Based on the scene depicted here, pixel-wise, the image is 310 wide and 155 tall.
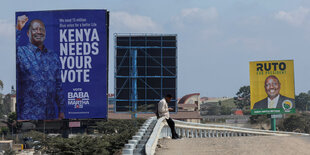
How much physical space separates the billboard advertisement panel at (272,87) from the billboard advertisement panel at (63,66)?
2787 cm

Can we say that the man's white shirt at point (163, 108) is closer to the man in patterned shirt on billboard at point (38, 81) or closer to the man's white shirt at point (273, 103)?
the man in patterned shirt on billboard at point (38, 81)

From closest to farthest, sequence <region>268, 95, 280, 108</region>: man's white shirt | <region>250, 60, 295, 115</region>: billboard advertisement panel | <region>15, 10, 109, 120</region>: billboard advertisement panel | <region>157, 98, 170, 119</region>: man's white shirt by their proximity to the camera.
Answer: <region>157, 98, 170, 119</region>: man's white shirt, <region>15, 10, 109, 120</region>: billboard advertisement panel, <region>250, 60, 295, 115</region>: billboard advertisement panel, <region>268, 95, 280, 108</region>: man's white shirt

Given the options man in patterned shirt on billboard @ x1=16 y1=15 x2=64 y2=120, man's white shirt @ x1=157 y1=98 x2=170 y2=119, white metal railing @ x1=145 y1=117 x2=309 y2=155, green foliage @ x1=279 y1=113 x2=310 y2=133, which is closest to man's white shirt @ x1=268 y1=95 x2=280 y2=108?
white metal railing @ x1=145 y1=117 x2=309 y2=155

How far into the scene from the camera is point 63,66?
57.1 meters

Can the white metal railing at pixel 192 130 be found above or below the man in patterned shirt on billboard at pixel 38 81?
below

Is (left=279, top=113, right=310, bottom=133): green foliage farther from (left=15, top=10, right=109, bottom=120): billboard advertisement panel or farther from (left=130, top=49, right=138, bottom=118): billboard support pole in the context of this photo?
(left=15, top=10, right=109, bottom=120): billboard advertisement panel

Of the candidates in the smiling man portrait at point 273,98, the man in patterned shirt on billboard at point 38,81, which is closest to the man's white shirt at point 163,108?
the man in patterned shirt on billboard at point 38,81

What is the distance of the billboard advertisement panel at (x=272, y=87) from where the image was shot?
77062 millimetres

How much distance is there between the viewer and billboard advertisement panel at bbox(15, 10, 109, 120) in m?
56.3

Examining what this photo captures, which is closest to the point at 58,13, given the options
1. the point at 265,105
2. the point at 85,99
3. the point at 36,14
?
the point at 36,14

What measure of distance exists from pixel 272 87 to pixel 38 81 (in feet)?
113

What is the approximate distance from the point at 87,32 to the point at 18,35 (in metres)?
7.10

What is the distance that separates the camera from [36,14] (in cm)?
5725

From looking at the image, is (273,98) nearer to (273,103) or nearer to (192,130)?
(273,103)
